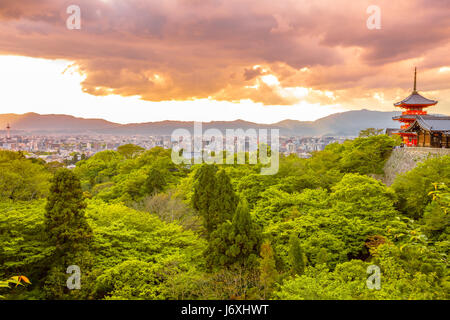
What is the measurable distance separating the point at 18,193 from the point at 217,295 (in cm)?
1338

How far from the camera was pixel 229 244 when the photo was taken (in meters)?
10.6

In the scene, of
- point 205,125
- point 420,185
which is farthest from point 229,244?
point 205,125

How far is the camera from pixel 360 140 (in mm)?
24453

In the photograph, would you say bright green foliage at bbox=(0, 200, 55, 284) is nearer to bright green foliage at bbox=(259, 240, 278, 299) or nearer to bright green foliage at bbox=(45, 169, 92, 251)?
bright green foliage at bbox=(45, 169, 92, 251)

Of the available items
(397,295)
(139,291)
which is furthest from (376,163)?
(139,291)

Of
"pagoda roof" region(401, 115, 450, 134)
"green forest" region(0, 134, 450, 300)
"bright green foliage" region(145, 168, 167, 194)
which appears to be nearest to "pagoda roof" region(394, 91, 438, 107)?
"pagoda roof" region(401, 115, 450, 134)

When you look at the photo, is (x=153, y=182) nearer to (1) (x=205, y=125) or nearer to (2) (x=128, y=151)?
(2) (x=128, y=151)

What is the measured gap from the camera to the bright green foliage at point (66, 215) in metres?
10.5

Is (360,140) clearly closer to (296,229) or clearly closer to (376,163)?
(376,163)

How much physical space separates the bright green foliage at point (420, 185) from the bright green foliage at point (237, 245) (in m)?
8.11

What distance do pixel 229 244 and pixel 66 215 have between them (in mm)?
5974

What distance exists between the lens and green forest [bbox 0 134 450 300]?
7703mm

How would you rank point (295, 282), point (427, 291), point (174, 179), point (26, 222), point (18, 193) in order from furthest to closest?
point (174, 179) → point (18, 193) → point (26, 222) → point (295, 282) → point (427, 291)
